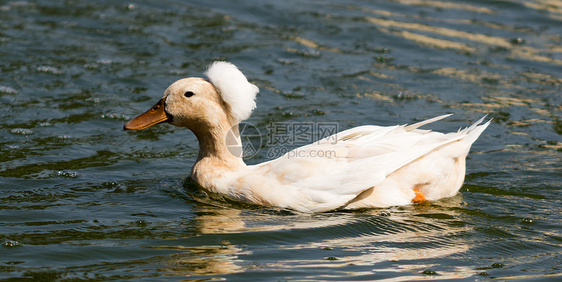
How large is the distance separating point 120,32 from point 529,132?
744 centimetres

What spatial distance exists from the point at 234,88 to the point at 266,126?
263 cm

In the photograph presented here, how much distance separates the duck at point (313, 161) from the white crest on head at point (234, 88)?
10 mm

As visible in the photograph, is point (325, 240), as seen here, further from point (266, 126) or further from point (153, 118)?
point (266, 126)

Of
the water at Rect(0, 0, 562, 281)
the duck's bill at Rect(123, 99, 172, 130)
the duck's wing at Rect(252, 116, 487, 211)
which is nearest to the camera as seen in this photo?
the water at Rect(0, 0, 562, 281)

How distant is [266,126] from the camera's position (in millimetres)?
9648

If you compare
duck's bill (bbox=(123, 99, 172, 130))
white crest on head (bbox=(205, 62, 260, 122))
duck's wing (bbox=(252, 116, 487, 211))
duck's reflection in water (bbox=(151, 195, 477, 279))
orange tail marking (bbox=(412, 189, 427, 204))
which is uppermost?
white crest on head (bbox=(205, 62, 260, 122))

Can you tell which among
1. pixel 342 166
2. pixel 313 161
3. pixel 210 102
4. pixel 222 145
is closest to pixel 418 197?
pixel 342 166

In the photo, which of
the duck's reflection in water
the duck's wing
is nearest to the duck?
the duck's wing

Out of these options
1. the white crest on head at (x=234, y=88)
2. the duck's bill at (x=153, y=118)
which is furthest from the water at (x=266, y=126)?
the white crest on head at (x=234, y=88)

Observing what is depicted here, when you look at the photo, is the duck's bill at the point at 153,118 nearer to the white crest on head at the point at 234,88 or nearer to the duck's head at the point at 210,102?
the duck's head at the point at 210,102

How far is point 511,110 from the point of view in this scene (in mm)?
10172

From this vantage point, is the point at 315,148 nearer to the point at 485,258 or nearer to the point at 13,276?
the point at 485,258

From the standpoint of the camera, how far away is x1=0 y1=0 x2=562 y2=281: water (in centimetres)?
588

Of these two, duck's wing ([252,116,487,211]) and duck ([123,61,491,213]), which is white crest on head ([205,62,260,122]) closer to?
duck ([123,61,491,213])
